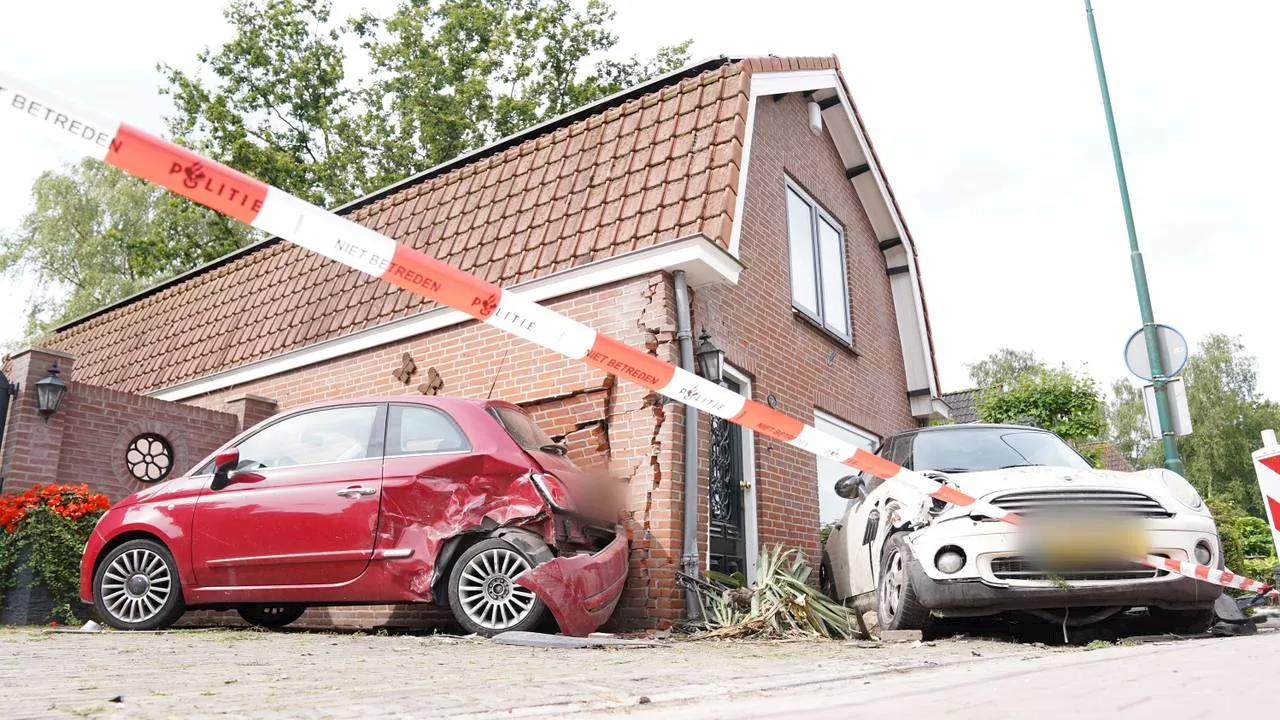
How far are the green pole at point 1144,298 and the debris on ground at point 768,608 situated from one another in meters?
4.03

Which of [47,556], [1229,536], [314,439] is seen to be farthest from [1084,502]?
[47,556]

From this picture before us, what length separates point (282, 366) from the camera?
10891 mm

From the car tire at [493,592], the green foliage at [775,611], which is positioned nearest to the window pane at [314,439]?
the car tire at [493,592]

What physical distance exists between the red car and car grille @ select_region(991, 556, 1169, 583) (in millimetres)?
2479

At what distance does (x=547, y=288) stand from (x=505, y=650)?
4.17 metres

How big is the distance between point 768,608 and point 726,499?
2001 millimetres

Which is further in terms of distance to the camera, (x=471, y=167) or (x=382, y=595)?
(x=471, y=167)

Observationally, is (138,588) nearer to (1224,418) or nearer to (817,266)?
(817,266)

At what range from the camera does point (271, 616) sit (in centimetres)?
819

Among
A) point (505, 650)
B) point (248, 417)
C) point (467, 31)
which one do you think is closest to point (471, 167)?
point (248, 417)

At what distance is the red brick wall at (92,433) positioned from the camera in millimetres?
9336

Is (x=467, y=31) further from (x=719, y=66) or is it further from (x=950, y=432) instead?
(x=950, y=432)

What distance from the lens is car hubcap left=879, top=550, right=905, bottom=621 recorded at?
236 inches

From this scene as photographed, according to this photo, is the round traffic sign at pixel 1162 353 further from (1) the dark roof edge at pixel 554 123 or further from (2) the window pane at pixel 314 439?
(2) the window pane at pixel 314 439
